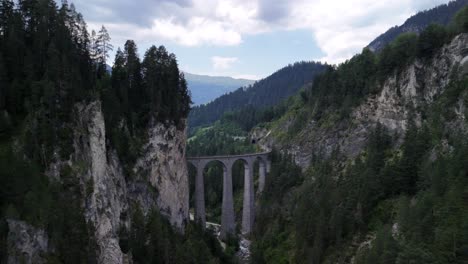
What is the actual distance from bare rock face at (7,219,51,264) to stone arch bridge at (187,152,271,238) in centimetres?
Result: 3560

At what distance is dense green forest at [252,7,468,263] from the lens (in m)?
34.6

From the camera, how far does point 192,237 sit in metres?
Answer: 57.9

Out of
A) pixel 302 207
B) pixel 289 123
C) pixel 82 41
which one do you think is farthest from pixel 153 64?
pixel 289 123

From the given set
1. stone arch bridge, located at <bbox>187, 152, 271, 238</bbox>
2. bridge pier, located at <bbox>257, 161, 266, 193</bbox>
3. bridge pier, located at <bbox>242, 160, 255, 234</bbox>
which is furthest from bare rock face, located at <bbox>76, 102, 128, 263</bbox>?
bridge pier, located at <bbox>257, 161, 266, 193</bbox>

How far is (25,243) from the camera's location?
102ft

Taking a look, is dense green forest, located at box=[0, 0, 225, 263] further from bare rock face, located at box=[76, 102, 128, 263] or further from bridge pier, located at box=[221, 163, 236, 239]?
bridge pier, located at box=[221, 163, 236, 239]

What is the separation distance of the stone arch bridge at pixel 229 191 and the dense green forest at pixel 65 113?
6991mm

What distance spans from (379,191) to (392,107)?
2129 centimetres

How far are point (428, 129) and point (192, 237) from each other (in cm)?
3455

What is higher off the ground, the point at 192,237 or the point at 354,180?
the point at 354,180

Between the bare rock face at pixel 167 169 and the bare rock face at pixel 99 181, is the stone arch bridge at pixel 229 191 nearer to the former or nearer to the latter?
the bare rock face at pixel 167 169

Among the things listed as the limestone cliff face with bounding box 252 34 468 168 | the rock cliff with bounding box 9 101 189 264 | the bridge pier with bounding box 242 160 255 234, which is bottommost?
the bridge pier with bounding box 242 160 255 234

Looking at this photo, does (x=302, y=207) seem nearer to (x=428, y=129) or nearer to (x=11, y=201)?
(x=428, y=129)

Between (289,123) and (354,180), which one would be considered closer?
(354,180)
